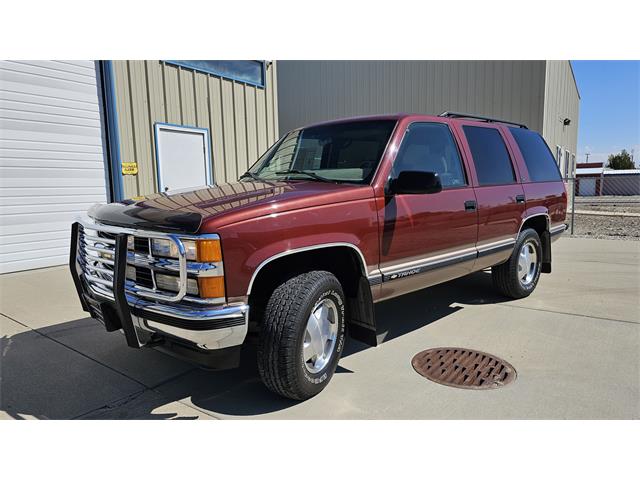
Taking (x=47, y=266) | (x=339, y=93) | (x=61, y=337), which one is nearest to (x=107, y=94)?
(x=47, y=266)

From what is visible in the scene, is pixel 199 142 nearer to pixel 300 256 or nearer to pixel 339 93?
pixel 300 256

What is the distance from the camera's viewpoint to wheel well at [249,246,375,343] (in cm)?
308

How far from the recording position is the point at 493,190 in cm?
464

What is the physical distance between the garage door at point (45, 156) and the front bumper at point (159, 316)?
17.2 ft

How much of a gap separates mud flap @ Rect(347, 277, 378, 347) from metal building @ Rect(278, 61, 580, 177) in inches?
547

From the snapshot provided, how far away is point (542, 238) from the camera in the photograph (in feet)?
18.9

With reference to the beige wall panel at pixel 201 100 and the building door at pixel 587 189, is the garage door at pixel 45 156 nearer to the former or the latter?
the beige wall panel at pixel 201 100

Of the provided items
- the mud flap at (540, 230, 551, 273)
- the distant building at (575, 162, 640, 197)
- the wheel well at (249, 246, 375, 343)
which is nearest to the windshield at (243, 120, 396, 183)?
the wheel well at (249, 246, 375, 343)

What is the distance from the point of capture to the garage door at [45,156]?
280 inches

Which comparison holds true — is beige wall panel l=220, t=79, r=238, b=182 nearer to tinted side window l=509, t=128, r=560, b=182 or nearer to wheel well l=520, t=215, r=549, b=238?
tinted side window l=509, t=128, r=560, b=182

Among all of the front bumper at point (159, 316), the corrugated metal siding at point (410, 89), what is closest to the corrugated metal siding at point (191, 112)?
the front bumper at point (159, 316)

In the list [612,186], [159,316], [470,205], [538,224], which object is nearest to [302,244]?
[159,316]

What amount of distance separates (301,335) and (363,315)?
2.20 ft

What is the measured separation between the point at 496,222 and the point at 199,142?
6.77 metres
